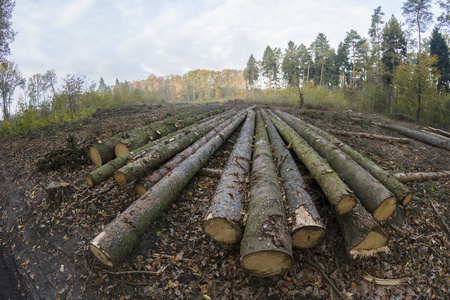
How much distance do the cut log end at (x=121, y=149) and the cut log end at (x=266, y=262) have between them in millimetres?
3970

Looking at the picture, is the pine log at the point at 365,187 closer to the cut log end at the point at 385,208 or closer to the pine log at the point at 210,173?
the cut log end at the point at 385,208

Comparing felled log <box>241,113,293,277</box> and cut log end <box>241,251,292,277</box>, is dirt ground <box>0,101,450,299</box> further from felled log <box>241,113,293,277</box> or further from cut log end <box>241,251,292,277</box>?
felled log <box>241,113,293,277</box>

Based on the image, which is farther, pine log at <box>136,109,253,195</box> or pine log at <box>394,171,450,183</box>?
pine log at <box>394,171,450,183</box>

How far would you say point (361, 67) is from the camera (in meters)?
29.1

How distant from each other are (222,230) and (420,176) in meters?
4.74

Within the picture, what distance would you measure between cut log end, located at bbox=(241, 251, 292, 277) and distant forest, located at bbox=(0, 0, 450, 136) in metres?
Result: 14.8

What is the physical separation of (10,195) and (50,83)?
43844 millimetres

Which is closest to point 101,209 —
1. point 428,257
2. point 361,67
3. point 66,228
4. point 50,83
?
point 66,228

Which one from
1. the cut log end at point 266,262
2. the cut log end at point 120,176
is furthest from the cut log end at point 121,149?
the cut log end at point 266,262

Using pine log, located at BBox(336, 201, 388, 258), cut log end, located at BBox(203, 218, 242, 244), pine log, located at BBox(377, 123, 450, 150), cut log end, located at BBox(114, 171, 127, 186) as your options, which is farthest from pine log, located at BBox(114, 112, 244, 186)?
pine log, located at BBox(377, 123, 450, 150)

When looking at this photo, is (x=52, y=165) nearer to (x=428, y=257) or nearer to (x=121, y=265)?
(x=121, y=265)

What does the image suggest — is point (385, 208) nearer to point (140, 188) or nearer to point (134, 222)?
point (134, 222)

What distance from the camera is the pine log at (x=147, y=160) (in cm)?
333

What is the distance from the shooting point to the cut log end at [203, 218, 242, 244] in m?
2.34
